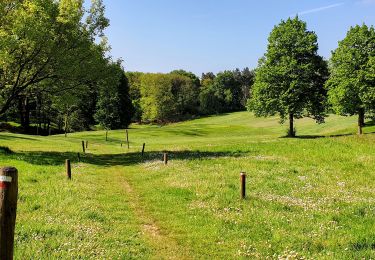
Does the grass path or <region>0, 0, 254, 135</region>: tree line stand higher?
<region>0, 0, 254, 135</region>: tree line

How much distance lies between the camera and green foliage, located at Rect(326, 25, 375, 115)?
2388 inches

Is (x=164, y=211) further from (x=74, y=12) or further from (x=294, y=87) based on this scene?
(x=294, y=87)

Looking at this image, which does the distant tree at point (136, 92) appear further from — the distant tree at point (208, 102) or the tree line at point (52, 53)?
the tree line at point (52, 53)

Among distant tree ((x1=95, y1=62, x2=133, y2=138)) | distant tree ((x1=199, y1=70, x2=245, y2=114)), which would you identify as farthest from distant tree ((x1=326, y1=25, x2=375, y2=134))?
distant tree ((x1=199, y1=70, x2=245, y2=114))

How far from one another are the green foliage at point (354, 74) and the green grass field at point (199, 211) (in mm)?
32806

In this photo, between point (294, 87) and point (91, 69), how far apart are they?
36.9m

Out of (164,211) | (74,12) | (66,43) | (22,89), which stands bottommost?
(164,211)

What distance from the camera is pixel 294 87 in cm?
6334

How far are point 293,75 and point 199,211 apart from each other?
50.6 m

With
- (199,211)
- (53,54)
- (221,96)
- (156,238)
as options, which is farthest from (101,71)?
(221,96)

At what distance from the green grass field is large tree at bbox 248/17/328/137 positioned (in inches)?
1294

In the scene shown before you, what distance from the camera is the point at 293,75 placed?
62.9 m

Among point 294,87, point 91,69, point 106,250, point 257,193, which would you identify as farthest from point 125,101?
point 106,250

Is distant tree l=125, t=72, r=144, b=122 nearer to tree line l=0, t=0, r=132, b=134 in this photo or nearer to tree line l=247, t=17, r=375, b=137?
tree line l=247, t=17, r=375, b=137
